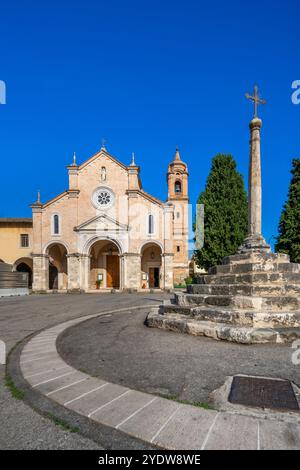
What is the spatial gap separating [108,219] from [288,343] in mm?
23599

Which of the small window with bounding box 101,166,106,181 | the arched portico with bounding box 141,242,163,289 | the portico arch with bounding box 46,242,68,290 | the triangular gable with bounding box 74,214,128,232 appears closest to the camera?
the triangular gable with bounding box 74,214,128,232

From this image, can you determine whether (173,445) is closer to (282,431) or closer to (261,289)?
(282,431)

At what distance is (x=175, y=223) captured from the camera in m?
33.7

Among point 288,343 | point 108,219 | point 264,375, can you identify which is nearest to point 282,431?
point 264,375

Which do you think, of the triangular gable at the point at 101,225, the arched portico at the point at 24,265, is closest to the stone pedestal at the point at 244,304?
the triangular gable at the point at 101,225

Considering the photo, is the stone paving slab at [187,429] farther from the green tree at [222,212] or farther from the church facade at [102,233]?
the church facade at [102,233]

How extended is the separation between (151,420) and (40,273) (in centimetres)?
2711

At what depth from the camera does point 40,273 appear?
26922 mm

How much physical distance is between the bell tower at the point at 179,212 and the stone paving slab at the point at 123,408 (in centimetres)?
2773

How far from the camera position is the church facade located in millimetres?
26859

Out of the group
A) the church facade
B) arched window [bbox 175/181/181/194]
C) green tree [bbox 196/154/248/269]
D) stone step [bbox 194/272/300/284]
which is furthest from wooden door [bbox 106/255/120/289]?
stone step [bbox 194/272/300/284]

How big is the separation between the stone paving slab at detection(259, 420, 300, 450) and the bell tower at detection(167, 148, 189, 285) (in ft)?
92.5

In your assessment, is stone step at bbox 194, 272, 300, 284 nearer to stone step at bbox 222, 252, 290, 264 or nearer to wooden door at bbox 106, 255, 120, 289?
stone step at bbox 222, 252, 290, 264

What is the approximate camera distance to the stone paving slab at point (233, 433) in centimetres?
208
